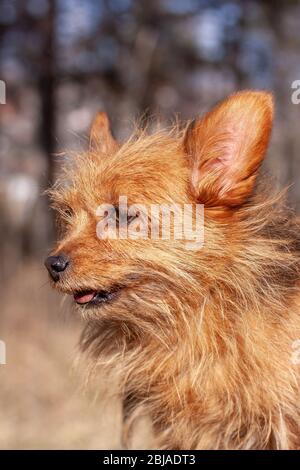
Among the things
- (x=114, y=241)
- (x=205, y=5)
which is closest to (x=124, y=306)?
(x=114, y=241)

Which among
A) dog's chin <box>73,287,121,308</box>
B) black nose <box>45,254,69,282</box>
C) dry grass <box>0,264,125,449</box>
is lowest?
dry grass <box>0,264,125,449</box>

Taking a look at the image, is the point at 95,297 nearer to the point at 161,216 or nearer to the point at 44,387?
the point at 161,216

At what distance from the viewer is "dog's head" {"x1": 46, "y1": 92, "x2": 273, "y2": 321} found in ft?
8.80

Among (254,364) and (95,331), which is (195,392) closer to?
(254,364)

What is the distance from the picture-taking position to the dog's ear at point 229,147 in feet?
8.66

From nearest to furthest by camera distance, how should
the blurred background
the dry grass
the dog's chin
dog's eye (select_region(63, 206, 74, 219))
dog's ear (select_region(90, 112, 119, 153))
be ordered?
the dog's chin
dog's eye (select_region(63, 206, 74, 219))
dog's ear (select_region(90, 112, 119, 153))
the dry grass
the blurred background

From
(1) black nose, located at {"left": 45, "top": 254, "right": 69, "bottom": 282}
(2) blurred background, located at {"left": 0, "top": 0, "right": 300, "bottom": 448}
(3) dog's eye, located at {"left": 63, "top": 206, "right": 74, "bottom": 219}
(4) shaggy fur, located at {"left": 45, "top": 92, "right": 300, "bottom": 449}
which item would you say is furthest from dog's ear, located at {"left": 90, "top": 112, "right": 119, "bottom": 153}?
(2) blurred background, located at {"left": 0, "top": 0, "right": 300, "bottom": 448}

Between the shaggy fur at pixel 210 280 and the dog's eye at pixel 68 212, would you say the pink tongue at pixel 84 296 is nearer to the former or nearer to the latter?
the shaggy fur at pixel 210 280

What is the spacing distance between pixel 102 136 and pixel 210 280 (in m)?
0.97

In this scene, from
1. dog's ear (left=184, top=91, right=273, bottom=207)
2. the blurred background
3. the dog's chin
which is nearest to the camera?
dog's ear (left=184, top=91, right=273, bottom=207)

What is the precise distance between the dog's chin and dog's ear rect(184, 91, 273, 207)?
53 cm

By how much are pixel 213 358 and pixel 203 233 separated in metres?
0.52

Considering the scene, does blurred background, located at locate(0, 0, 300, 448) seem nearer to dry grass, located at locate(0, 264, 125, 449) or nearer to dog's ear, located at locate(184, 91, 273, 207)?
dry grass, located at locate(0, 264, 125, 449)

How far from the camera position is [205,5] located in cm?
917
